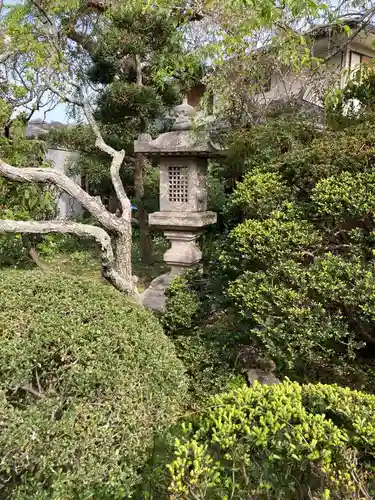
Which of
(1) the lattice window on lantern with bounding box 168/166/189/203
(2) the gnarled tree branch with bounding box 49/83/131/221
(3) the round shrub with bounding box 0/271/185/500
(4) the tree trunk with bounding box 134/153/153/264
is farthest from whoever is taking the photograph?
(4) the tree trunk with bounding box 134/153/153/264

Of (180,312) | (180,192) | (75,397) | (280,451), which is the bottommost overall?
(180,312)

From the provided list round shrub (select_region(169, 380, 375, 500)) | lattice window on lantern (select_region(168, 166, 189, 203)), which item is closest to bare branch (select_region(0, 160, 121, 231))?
lattice window on lantern (select_region(168, 166, 189, 203))

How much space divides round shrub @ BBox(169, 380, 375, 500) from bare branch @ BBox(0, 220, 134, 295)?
2.11 meters

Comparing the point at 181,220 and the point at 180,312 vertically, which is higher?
the point at 181,220

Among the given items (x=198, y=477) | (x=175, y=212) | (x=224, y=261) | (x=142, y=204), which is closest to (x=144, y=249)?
(x=142, y=204)

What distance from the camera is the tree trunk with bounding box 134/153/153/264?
8008mm

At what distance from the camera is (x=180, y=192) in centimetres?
468

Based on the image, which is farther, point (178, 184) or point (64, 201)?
point (64, 201)

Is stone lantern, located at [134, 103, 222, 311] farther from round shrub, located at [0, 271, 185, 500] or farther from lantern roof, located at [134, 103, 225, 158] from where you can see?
round shrub, located at [0, 271, 185, 500]

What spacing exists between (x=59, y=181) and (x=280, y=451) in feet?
10.3

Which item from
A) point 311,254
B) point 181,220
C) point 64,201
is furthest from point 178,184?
point 64,201

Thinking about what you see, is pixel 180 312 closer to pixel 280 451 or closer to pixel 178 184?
pixel 178 184

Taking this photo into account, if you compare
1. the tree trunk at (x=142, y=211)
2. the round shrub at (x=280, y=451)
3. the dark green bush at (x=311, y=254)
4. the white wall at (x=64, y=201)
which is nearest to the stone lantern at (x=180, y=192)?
the dark green bush at (x=311, y=254)

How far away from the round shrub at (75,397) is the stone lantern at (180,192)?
2226 mm
